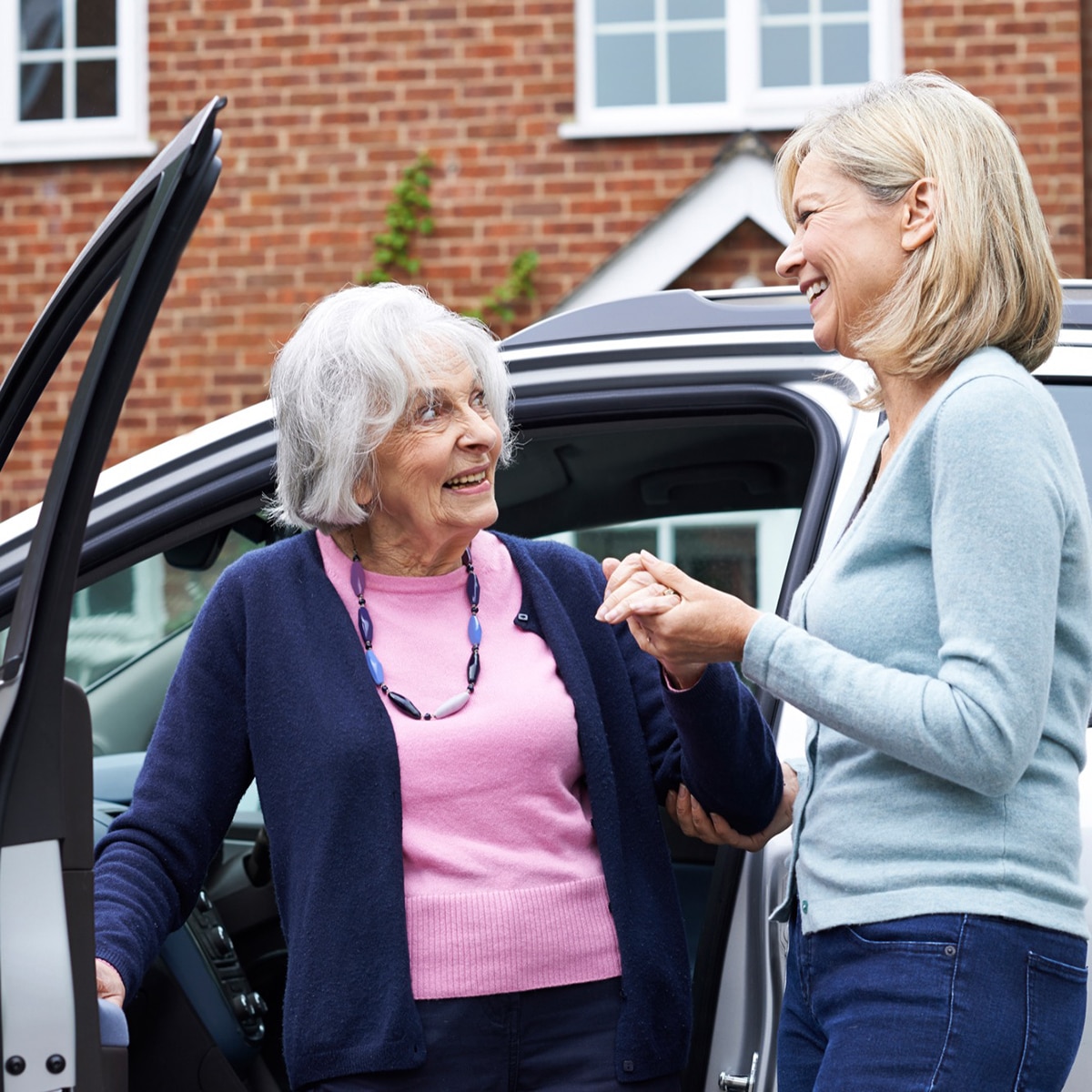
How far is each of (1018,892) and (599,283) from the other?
563 cm

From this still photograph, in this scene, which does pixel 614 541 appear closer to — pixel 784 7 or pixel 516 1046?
pixel 516 1046

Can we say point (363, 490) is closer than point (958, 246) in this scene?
No

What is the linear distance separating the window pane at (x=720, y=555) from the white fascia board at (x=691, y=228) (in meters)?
3.71

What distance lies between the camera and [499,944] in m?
1.78

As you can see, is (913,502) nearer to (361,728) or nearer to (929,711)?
(929,711)

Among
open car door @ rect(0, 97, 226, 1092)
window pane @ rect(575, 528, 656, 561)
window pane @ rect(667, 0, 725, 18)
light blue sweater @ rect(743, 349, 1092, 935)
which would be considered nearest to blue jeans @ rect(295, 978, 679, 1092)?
light blue sweater @ rect(743, 349, 1092, 935)

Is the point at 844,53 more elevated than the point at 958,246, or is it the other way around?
the point at 844,53

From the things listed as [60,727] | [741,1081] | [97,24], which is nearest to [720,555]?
[741,1081]

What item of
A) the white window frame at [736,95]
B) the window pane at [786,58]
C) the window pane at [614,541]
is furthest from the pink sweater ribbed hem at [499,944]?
the window pane at [786,58]

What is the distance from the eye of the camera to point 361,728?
70.9 inches

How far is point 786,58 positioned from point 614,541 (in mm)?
4625

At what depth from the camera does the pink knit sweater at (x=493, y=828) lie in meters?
1.78

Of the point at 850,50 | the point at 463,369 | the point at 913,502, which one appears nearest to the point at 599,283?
the point at 850,50

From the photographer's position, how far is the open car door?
1.28 m
